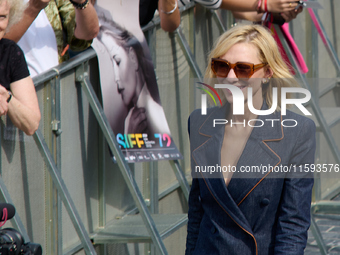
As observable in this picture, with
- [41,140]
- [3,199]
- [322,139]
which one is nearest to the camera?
[3,199]

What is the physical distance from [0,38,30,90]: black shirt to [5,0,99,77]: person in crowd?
39 cm

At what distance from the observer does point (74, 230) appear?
441cm

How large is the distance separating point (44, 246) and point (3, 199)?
76 centimetres

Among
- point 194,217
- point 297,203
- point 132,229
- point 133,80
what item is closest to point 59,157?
point 133,80

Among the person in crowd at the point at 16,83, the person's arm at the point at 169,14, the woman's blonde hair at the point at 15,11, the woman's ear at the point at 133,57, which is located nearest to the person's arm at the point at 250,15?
the person's arm at the point at 169,14

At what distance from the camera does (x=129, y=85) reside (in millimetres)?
4582

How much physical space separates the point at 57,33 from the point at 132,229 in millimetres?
1513

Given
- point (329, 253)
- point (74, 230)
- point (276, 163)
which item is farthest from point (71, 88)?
point (329, 253)

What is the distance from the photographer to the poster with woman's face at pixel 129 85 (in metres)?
4.48

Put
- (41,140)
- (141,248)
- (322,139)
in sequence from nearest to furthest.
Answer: (41,140) → (141,248) → (322,139)

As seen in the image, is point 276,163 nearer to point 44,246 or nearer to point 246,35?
point 246,35

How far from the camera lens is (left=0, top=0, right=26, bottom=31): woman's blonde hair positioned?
3455 millimetres

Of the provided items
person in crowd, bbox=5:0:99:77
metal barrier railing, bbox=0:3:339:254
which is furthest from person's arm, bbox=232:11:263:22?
person in crowd, bbox=5:0:99:77

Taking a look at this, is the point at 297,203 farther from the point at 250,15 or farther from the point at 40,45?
the point at 250,15
